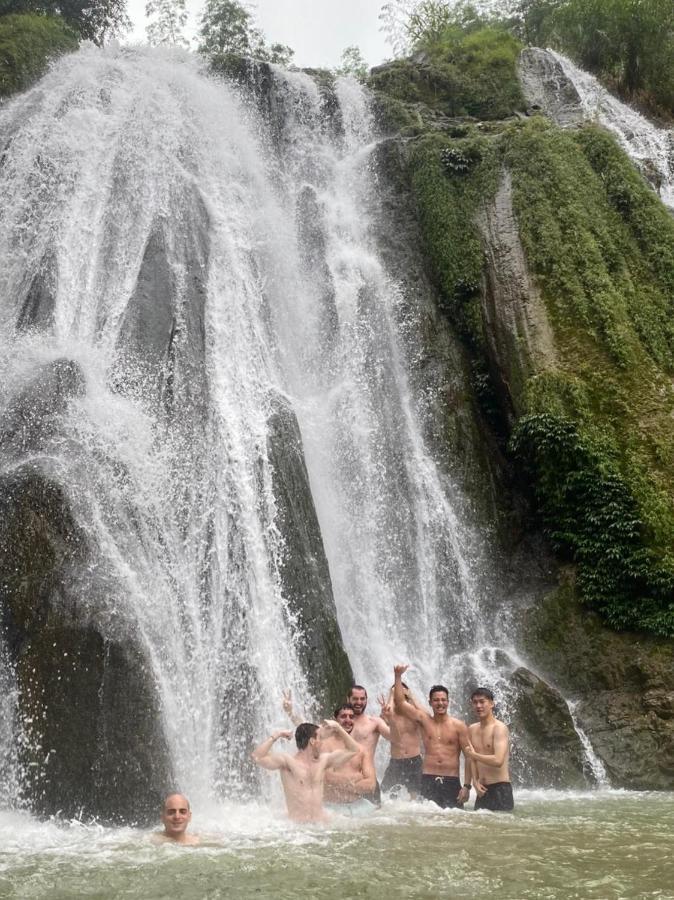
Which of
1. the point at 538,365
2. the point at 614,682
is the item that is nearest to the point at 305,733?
the point at 614,682

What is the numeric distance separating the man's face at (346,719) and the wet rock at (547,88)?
18414mm

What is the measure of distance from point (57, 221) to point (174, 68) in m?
8.30

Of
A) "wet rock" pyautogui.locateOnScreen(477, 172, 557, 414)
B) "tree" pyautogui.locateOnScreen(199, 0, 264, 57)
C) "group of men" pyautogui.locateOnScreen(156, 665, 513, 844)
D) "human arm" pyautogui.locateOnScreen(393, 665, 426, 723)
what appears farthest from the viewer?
"tree" pyautogui.locateOnScreen(199, 0, 264, 57)

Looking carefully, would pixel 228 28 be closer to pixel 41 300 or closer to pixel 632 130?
pixel 632 130

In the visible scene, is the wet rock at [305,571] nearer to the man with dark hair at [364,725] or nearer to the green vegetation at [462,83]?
the man with dark hair at [364,725]

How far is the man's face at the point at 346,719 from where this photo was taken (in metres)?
7.59

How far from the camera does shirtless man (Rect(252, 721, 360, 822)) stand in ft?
21.9

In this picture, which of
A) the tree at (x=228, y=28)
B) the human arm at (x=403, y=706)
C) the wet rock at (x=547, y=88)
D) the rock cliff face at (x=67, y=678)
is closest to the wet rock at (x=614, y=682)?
the human arm at (x=403, y=706)

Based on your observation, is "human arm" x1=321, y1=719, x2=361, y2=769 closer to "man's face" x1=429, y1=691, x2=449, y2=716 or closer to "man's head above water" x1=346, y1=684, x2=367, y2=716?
"man's head above water" x1=346, y1=684, x2=367, y2=716

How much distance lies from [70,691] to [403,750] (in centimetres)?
331

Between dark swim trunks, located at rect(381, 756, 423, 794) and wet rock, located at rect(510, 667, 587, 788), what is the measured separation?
2.69 metres


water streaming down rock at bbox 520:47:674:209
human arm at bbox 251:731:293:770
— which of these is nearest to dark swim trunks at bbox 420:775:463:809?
human arm at bbox 251:731:293:770

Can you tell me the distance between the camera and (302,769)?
22.2ft

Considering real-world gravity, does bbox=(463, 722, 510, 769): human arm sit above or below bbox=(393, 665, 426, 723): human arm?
below
